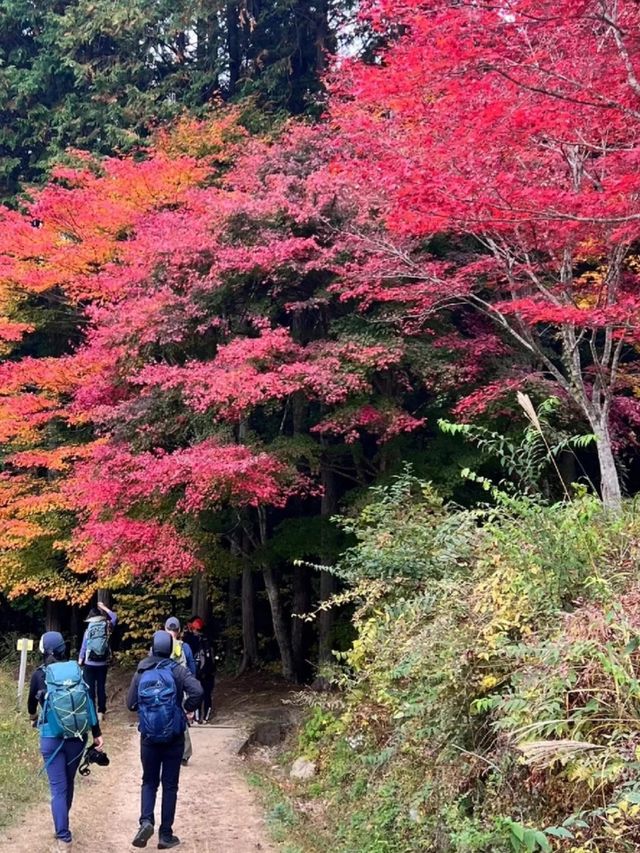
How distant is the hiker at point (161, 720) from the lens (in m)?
4.93

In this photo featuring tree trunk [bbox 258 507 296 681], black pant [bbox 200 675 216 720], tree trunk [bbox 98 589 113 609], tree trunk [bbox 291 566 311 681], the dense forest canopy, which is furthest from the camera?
tree trunk [bbox 98 589 113 609]

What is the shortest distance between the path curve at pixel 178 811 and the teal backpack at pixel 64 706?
1.00m

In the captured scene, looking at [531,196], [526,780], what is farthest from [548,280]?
[526,780]

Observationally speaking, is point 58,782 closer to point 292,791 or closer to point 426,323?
point 292,791

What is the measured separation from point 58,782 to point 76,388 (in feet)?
29.3

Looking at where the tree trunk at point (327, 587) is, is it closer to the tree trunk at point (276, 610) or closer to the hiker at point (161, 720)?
the tree trunk at point (276, 610)

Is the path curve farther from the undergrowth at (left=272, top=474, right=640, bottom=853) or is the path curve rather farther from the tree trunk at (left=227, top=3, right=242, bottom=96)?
the tree trunk at (left=227, top=3, right=242, bottom=96)

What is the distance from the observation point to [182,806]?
6.45m

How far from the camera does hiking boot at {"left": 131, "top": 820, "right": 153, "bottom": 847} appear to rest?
17.0ft

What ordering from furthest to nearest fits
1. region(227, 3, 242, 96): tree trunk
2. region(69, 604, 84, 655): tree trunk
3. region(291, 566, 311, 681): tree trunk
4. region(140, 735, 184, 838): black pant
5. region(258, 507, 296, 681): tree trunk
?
1. region(227, 3, 242, 96): tree trunk
2. region(69, 604, 84, 655): tree trunk
3. region(291, 566, 311, 681): tree trunk
4. region(258, 507, 296, 681): tree trunk
5. region(140, 735, 184, 838): black pant

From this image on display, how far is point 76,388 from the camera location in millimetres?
12805

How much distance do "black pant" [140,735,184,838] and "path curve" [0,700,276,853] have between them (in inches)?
10.5

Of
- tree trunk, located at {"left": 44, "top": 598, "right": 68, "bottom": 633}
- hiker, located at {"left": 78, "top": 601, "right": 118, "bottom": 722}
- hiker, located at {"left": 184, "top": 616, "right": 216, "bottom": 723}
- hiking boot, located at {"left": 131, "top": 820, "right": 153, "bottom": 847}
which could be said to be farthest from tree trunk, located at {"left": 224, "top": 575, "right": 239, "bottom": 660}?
hiking boot, located at {"left": 131, "top": 820, "right": 153, "bottom": 847}

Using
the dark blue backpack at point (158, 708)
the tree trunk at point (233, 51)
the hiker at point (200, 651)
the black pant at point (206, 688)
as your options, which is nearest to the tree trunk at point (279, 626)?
the black pant at point (206, 688)
